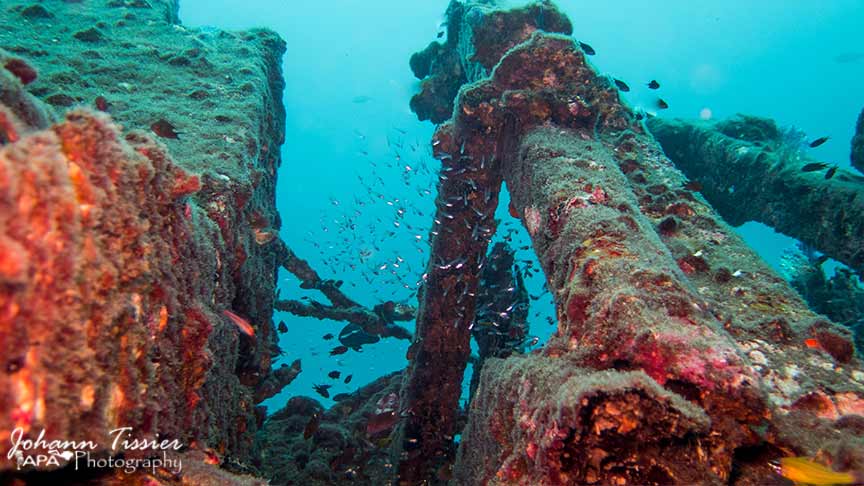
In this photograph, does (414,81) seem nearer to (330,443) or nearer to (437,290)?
(437,290)

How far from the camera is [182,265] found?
120 inches

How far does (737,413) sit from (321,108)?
101 meters

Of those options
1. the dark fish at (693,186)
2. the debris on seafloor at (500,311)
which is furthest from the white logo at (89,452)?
the dark fish at (693,186)

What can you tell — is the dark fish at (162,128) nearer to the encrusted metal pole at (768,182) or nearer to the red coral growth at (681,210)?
the red coral growth at (681,210)

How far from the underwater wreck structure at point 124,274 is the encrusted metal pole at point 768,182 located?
424 inches

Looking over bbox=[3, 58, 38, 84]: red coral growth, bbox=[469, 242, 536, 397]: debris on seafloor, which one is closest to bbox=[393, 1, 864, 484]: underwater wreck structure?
bbox=[469, 242, 536, 397]: debris on seafloor

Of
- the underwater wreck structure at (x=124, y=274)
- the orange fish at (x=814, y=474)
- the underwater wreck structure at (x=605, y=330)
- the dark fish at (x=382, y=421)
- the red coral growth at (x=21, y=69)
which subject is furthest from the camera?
the dark fish at (x=382, y=421)

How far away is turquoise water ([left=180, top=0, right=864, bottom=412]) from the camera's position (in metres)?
74.6

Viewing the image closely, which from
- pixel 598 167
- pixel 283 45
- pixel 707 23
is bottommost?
pixel 598 167

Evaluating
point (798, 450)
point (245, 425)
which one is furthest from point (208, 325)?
point (798, 450)

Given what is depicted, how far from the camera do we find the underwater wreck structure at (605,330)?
2.30 m

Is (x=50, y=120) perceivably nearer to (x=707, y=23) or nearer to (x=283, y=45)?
(x=283, y=45)

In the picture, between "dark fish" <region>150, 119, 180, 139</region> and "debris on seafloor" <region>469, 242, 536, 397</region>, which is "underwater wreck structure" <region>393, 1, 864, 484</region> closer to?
"debris on seafloor" <region>469, 242, 536, 397</region>

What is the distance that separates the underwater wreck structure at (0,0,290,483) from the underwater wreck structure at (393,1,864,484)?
2128 mm
